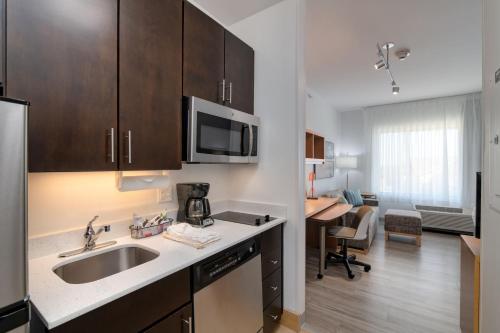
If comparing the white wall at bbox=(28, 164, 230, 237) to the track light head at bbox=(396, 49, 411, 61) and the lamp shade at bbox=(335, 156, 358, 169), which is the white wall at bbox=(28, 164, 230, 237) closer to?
the track light head at bbox=(396, 49, 411, 61)

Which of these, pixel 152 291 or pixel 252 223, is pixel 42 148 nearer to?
pixel 152 291

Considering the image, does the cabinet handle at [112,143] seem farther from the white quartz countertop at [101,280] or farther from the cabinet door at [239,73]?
the cabinet door at [239,73]

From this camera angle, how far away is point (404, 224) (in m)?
3.83

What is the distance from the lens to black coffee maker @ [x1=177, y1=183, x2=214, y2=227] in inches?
65.7

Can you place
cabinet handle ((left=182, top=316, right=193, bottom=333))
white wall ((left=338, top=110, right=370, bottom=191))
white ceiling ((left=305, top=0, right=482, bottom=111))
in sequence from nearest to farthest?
cabinet handle ((left=182, top=316, right=193, bottom=333))
white ceiling ((left=305, top=0, right=482, bottom=111))
white wall ((left=338, top=110, right=370, bottom=191))

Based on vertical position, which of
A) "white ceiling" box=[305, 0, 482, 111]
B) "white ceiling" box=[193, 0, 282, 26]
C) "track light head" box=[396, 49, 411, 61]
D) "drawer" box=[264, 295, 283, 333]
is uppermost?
"white ceiling" box=[305, 0, 482, 111]

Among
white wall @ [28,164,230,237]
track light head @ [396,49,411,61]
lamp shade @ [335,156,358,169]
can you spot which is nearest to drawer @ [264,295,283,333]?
white wall @ [28,164,230,237]

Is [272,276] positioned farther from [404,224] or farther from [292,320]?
[404,224]

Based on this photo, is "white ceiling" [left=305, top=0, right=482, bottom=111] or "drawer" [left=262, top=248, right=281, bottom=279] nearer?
"drawer" [left=262, top=248, right=281, bottom=279]

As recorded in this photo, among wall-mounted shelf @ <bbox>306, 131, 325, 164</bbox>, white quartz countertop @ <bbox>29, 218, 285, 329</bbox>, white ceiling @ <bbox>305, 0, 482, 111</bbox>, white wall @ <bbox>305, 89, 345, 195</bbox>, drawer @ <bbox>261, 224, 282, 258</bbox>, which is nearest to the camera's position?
white quartz countertop @ <bbox>29, 218, 285, 329</bbox>

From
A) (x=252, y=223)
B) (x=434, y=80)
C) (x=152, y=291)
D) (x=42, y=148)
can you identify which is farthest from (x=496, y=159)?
(x=434, y=80)

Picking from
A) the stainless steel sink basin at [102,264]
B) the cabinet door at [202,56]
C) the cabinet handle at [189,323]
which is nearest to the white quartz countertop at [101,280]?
the stainless steel sink basin at [102,264]

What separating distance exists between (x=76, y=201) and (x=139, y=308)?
0.71 meters

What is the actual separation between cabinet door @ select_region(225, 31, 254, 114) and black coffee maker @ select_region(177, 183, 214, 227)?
674 millimetres
